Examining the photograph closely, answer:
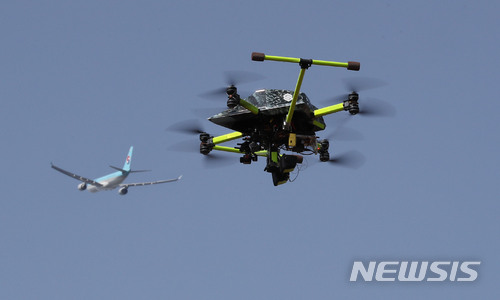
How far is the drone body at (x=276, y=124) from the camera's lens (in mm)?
48625

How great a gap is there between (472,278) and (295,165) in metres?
15.0

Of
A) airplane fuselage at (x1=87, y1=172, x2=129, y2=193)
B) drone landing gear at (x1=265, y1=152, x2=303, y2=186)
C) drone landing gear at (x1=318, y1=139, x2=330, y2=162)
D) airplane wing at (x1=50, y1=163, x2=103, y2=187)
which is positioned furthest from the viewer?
airplane fuselage at (x1=87, y1=172, x2=129, y2=193)

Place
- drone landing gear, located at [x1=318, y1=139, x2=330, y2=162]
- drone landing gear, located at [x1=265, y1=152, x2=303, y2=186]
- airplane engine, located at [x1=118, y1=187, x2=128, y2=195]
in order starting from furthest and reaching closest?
airplane engine, located at [x1=118, y1=187, x2=128, y2=195]
drone landing gear, located at [x1=318, y1=139, x2=330, y2=162]
drone landing gear, located at [x1=265, y1=152, x2=303, y2=186]

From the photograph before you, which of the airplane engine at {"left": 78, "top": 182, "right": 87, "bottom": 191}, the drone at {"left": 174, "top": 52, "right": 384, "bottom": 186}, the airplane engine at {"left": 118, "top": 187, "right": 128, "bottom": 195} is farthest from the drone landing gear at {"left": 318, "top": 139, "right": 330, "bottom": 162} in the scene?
the airplane engine at {"left": 78, "top": 182, "right": 87, "bottom": 191}

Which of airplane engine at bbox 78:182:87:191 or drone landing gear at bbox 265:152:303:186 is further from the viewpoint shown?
airplane engine at bbox 78:182:87:191

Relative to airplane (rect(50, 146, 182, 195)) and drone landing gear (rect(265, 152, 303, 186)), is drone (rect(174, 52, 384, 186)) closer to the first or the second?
drone landing gear (rect(265, 152, 303, 186))

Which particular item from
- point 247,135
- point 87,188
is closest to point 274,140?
point 247,135

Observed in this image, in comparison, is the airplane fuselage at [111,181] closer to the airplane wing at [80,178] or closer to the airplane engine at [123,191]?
the airplane wing at [80,178]

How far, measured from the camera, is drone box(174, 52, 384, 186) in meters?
48.3

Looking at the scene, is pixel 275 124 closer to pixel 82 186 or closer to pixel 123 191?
pixel 123 191

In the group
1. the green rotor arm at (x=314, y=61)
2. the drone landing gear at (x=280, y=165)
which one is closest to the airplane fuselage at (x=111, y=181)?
the drone landing gear at (x=280, y=165)

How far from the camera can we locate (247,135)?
51.5 metres

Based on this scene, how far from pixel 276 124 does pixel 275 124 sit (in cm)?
7

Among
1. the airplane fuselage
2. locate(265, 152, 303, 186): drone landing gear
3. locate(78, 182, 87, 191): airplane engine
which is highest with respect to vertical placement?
the airplane fuselage
